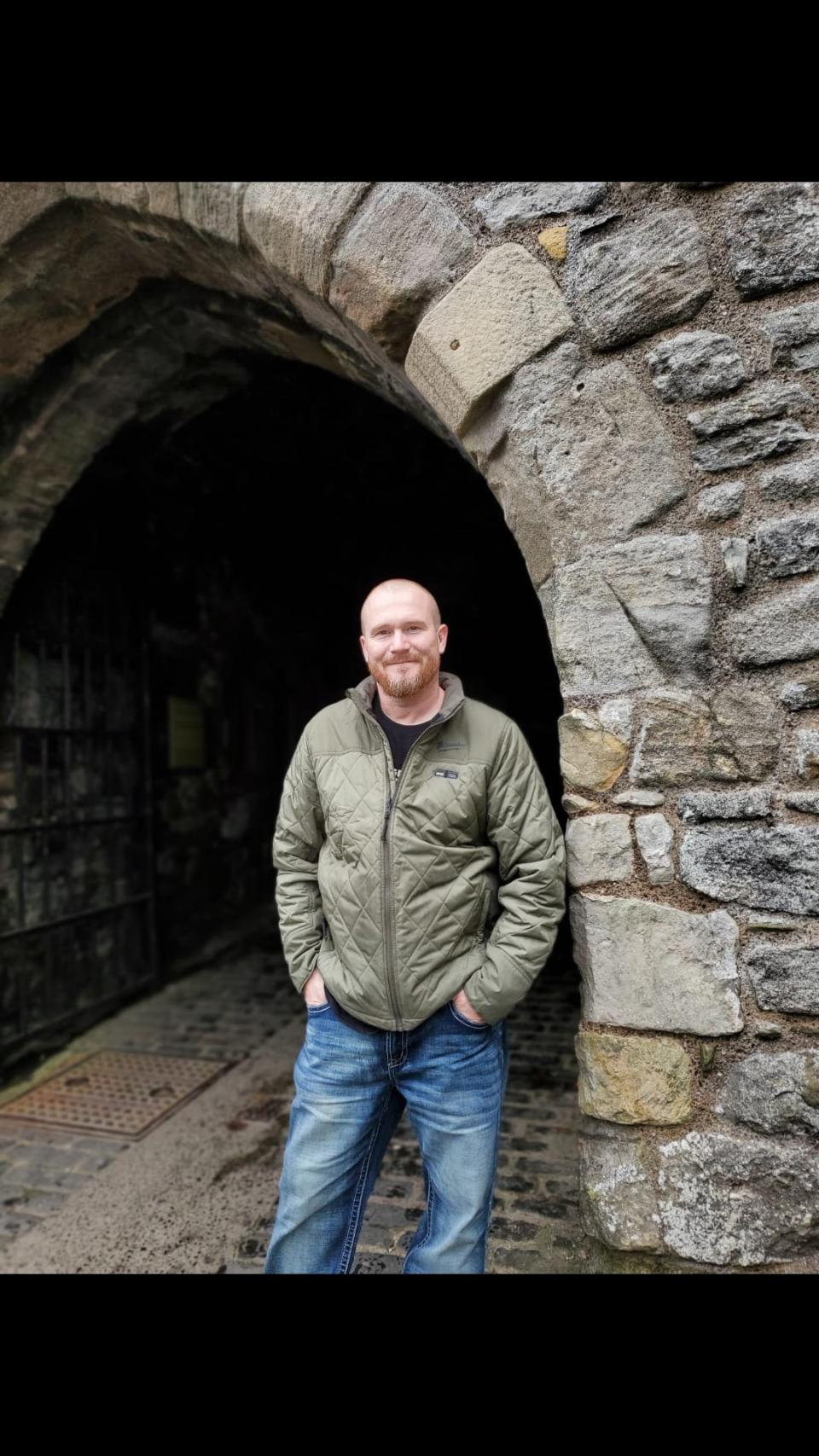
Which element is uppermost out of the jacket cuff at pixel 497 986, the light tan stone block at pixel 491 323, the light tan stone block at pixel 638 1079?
the light tan stone block at pixel 491 323

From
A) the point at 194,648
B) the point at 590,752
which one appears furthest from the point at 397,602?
the point at 194,648

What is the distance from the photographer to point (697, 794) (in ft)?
5.65

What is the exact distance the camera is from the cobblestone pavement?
2.34 metres

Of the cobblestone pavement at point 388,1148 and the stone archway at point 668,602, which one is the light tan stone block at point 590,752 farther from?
the cobblestone pavement at point 388,1148

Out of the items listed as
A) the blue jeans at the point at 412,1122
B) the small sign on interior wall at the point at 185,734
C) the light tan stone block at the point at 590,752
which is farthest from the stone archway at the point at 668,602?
the small sign on interior wall at the point at 185,734

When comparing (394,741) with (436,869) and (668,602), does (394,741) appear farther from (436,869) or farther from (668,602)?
(668,602)

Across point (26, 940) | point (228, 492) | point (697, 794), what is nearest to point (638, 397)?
point (697, 794)

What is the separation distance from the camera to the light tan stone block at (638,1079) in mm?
1713

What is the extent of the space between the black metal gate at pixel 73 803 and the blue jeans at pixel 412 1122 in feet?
8.37

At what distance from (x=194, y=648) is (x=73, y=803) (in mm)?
1695

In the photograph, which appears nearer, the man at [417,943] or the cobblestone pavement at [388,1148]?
the man at [417,943]

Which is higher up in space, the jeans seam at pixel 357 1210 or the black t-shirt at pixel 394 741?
the black t-shirt at pixel 394 741

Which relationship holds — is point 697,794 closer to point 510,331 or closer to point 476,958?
point 476,958

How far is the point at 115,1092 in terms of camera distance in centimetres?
A: 356
